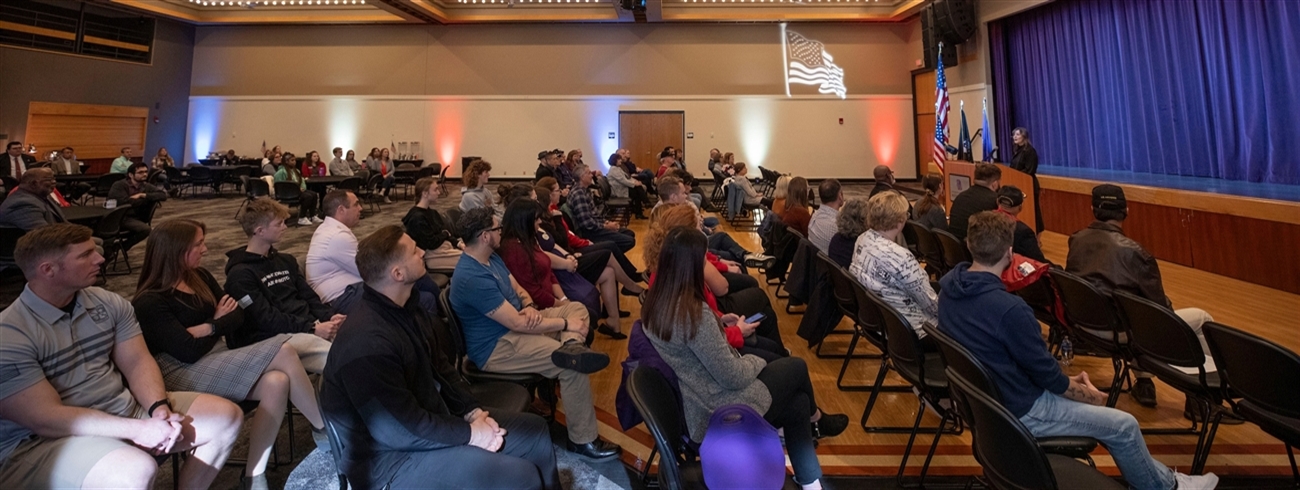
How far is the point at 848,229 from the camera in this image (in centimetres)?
377

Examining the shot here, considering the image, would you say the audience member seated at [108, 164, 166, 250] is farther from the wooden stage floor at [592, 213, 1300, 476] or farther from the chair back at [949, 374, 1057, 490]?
the chair back at [949, 374, 1057, 490]

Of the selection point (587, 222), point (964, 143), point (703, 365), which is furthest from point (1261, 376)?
point (964, 143)

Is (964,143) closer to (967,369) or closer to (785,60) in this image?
(785,60)

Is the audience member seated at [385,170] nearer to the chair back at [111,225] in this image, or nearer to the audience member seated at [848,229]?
the chair back at [111,225]

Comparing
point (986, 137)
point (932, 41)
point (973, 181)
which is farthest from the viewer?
point (932, 41)

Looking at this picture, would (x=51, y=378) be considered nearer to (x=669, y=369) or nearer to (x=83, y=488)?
(x=83, y=488)

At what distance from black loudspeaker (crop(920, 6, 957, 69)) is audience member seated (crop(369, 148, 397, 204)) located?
11.3m

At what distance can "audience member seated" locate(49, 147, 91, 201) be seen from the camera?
10.1 m

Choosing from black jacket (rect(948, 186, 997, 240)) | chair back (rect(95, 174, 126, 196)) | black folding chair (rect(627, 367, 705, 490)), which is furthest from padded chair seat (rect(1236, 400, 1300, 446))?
chair back (rect(95, 174, 126, 196))

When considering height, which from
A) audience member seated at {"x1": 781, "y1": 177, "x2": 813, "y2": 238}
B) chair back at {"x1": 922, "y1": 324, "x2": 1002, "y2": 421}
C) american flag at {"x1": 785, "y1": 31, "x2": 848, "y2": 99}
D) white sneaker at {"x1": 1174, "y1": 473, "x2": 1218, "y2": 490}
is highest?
american flag at {"x1": 785, "y1": 31, "x2": 848, "y2": 99}

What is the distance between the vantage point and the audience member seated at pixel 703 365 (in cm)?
200

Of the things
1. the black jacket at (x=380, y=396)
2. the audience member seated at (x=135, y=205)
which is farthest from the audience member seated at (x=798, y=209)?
the audience member seated at (x=135, y=205)

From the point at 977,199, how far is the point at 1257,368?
9.93ft

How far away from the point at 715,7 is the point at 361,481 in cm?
1490
